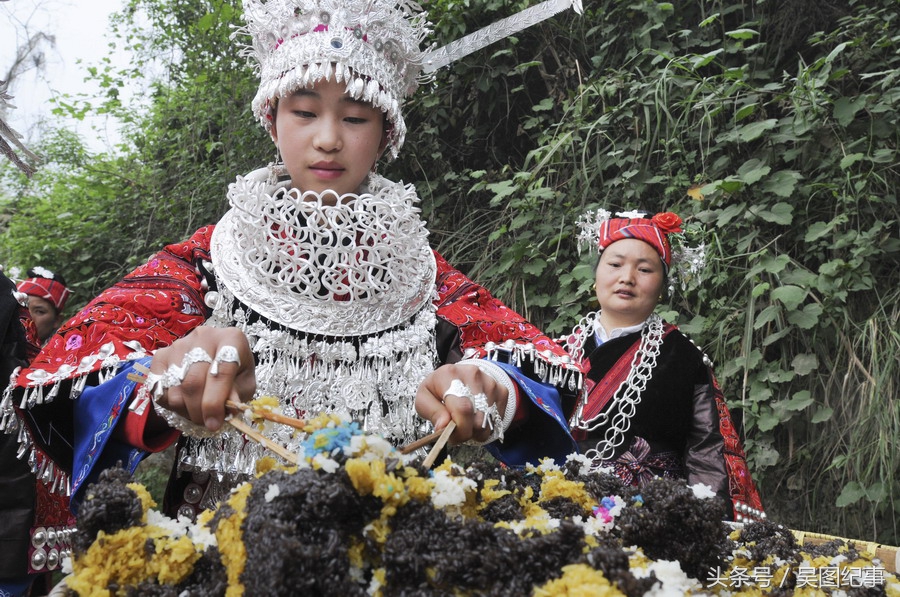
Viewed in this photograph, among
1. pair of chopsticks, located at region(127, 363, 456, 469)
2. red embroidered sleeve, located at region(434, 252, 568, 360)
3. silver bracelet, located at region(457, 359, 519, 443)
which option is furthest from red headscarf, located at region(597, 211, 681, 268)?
pair of chopsticks, located at region(127, 363, 456, 469)

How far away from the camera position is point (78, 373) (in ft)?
4.38

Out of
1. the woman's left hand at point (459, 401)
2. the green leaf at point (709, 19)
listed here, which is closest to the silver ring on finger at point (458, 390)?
the woman's left hand at point (459, 401)

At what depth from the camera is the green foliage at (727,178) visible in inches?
136

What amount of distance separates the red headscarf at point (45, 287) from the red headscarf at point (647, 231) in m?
2.81

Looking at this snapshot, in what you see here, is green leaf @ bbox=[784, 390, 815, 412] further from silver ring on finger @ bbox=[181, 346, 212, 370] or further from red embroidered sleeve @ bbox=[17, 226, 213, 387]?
silver ring on finger @ bbox=[181, 346, 212, 370]

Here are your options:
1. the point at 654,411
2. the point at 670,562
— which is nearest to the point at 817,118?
the point at 654,411

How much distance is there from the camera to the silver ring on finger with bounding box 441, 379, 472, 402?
1.23m

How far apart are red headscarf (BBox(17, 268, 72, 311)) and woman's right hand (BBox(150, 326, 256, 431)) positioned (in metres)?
3.45

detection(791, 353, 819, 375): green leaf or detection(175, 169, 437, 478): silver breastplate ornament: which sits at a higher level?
detection(175, 169, 437, 478): silver breastplate ornament

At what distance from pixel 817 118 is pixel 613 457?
186 cm

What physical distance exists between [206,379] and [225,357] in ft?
0.12

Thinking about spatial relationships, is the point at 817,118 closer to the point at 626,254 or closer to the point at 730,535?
the point at 626,254

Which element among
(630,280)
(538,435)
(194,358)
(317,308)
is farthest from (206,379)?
(630,280)

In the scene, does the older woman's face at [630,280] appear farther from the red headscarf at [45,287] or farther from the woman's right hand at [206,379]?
the red headscarf at [45,287]
